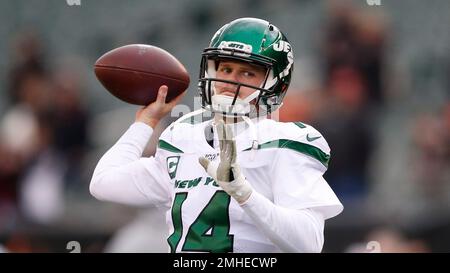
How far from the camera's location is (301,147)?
8.05 feet

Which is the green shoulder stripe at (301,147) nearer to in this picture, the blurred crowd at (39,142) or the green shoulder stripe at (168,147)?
the green shoulder stripe at (168,147)

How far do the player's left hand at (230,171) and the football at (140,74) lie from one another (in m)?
0.61

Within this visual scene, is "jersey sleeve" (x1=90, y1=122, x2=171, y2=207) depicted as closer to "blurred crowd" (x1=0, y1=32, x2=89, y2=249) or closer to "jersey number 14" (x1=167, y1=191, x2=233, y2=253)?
"jersey number 14" (x1=167, y1=191, x2=233, y2=253)

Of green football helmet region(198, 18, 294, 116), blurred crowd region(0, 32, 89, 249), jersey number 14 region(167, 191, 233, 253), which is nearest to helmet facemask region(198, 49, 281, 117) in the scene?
green football helmet region(198, 18, 294, 116)

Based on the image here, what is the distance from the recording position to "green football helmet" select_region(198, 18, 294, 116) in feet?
8.34

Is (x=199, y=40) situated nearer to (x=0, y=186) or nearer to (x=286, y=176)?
(x=0, y=186)

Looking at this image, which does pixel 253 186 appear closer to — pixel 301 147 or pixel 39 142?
pixel 301 147

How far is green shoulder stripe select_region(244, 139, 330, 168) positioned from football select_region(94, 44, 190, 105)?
0.47 meters

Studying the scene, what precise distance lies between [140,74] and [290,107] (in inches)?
85.8

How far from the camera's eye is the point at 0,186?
518cm

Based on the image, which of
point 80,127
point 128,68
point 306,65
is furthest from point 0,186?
point 128,68

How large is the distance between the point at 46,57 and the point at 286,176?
134 inches

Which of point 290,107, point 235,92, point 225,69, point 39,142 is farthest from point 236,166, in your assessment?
point 39,142

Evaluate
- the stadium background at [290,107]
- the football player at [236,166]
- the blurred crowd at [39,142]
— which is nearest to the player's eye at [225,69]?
the football player at [236,166]
